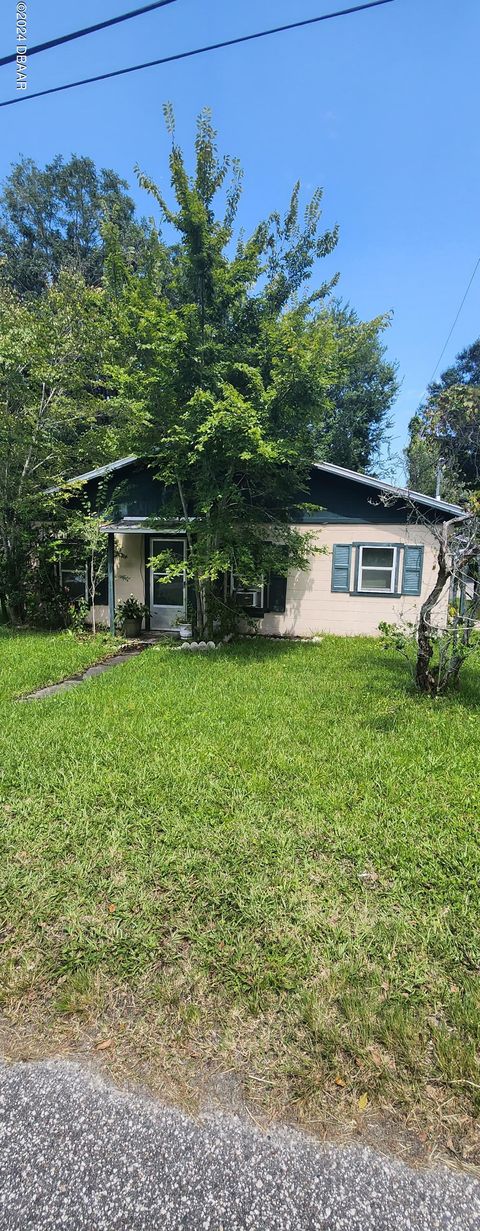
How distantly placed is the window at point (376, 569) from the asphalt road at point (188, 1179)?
31.5 feet

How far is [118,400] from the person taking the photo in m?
8.27

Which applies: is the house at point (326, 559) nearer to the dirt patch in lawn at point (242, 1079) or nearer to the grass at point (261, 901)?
the grass at point (261, 901)

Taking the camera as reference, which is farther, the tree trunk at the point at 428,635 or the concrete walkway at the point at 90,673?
the concrete walkway at the point at 90,673

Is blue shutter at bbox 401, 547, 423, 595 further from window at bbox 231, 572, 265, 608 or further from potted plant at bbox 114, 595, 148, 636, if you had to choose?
potted plant at bbox 114, 595, 148, 636

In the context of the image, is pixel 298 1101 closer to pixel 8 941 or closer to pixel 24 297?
pixel 8 941

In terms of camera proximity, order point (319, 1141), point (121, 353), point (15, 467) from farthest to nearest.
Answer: point (15, 467) → point (121, 353) → point (319, 1141)

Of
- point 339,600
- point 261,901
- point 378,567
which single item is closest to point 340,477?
point 378,567

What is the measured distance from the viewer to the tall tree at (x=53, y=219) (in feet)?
84.5

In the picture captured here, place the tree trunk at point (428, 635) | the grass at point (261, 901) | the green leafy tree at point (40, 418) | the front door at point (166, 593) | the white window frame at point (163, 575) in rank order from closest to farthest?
the grass at point (261, 901)
the tree trunk at point (428, 635)
the green leafy tree at point (40, 418)
the white window frame at point (163, 575)
the front door at point (166, 593)

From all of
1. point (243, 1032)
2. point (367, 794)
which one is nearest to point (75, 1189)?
point (243, 1032)

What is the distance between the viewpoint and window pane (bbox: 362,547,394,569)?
10.4m

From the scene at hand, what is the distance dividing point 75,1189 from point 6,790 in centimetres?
252

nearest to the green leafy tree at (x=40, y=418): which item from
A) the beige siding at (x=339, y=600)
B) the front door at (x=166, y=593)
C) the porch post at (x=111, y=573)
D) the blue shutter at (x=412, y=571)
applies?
the porch post at (x=111, y=573)

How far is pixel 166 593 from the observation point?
11.4m
